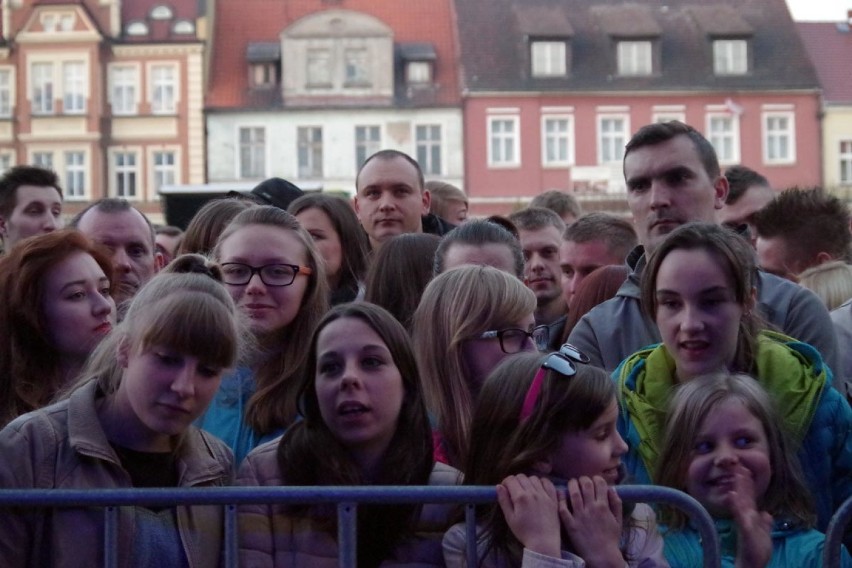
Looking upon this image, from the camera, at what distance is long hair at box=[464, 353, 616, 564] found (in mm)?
3312

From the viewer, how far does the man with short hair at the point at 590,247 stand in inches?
248

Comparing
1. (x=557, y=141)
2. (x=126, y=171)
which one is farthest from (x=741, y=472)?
(x=126, y=171)

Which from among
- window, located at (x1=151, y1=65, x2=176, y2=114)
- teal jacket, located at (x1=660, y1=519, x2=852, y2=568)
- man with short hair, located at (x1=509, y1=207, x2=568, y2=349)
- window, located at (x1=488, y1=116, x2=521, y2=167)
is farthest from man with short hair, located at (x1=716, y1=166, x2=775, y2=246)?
window, located at (x1=151, y1=65, x2=176, y2=114)

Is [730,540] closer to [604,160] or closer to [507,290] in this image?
[507,290]

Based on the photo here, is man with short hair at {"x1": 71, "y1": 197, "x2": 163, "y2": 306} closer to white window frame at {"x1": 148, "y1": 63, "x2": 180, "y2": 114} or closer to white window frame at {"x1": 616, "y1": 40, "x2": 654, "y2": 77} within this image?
→ white window frame at {"x1": 148, "y1": 63, "x2": 180, "y2": 114}

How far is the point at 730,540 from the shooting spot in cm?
354

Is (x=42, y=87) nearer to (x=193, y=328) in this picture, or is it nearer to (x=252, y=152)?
(x=252, y=152)

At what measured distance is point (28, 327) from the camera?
4.12 meters

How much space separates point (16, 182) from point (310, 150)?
3424 cm

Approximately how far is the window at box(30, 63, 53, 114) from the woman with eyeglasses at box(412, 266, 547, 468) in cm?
3918

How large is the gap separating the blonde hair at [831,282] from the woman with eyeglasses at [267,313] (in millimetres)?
2515

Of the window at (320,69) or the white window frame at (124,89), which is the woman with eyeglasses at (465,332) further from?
the white window frame at (124,89)

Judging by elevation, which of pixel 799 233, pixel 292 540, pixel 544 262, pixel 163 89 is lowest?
pixel 292 540

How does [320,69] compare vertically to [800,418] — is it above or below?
above
